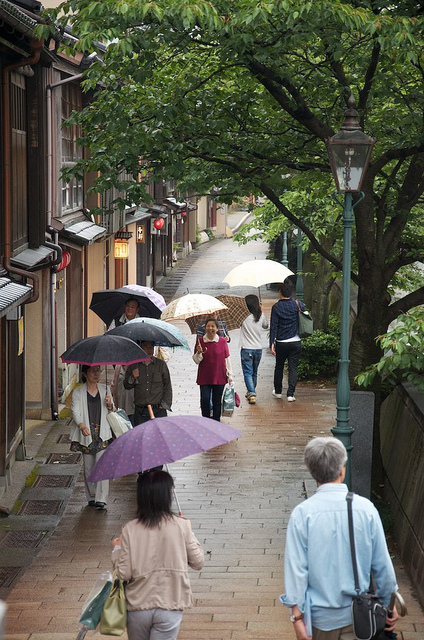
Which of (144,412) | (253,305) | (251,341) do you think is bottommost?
(144,412)

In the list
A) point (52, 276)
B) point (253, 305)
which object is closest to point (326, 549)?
point (253, 305)

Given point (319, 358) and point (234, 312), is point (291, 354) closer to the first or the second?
point (234, 312)

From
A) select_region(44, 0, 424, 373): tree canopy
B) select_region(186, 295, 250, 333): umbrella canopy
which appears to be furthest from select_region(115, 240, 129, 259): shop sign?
select_region(44, 0, 424, 373): tree canopy

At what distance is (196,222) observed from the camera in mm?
59750

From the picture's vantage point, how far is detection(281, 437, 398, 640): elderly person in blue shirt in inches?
202

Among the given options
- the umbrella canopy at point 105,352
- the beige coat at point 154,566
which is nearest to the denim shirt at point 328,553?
the beige coat at point 154,566

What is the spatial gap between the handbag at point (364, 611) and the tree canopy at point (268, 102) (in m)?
5.86

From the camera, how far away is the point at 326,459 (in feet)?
16.9

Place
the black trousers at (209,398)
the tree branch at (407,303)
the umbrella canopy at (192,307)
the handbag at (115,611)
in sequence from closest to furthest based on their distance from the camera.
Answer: the handbag at (115,611) → the tree branch at (407,303) → the umbrella canopy at (192,307) → the black trousers at (209,398)

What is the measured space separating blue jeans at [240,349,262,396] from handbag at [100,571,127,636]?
11539mm

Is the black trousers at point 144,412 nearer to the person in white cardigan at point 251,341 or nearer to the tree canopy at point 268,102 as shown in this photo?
the tree canopy at point 268,102

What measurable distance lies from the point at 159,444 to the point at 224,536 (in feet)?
14.1

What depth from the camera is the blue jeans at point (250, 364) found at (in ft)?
56.8

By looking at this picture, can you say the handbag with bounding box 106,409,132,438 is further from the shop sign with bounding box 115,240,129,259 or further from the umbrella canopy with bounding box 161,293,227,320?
the shop sign with bounding box 115,240,129,259
